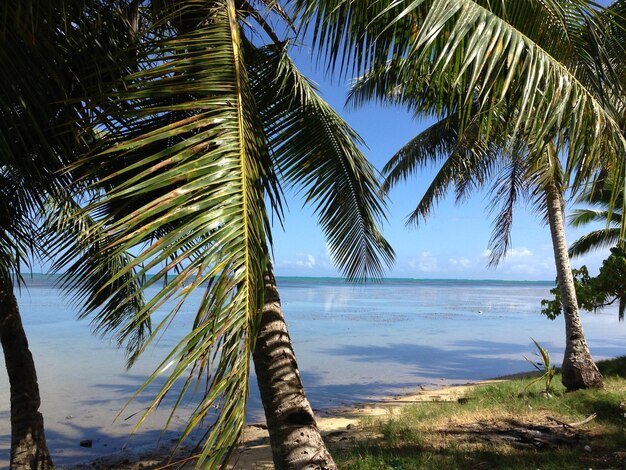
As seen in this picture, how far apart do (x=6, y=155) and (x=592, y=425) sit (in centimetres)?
730

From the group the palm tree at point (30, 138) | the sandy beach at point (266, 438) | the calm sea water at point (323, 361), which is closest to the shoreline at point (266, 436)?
the sandy beach at point (266, 438)

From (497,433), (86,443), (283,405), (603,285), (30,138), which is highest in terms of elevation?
(30,138)

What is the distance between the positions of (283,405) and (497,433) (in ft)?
14.6

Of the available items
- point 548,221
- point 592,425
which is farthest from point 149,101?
point 548,221

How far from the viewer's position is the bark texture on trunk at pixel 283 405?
127 inches

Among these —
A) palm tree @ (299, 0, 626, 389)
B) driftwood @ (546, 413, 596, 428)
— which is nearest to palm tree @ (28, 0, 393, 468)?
palm tree @ (299, 0, 626, 389)

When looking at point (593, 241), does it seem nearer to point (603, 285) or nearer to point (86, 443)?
point (603, 285)

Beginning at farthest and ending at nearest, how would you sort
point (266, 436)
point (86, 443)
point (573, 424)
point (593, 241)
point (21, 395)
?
point (593, 241) → point (266, 436) → point (86, 443) → point (573, 424) → point (21, 395)

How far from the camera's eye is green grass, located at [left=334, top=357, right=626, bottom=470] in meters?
5.25

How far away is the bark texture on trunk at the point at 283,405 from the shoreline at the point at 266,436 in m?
1.88

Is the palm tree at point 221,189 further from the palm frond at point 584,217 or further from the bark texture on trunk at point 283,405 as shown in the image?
the palm frond at point 584,217

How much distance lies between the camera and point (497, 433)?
659cm

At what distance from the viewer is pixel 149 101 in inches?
112

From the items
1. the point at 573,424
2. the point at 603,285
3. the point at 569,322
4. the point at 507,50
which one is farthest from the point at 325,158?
the point at 603,285
